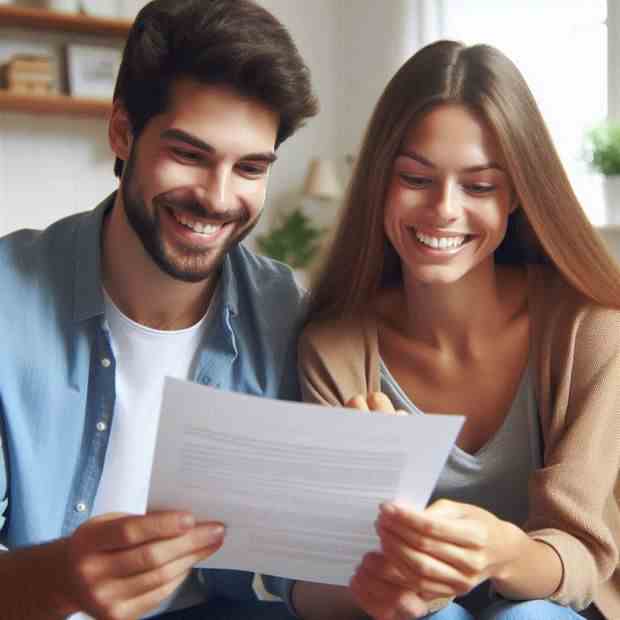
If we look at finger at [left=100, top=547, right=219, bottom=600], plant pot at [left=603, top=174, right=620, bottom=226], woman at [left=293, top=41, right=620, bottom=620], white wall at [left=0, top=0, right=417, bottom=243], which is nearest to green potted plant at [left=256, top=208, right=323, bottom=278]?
white wall at [left=0, top=0, right=417, bottom=243]

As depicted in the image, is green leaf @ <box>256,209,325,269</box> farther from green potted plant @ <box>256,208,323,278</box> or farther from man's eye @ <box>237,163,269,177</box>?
man's eye @ <box>237,163,269,177</box>

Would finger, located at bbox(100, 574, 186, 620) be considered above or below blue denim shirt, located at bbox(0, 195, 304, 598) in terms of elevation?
below

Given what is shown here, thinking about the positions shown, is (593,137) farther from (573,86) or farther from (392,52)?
(392,52)

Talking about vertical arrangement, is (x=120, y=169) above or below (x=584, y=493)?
above

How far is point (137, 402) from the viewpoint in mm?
1477

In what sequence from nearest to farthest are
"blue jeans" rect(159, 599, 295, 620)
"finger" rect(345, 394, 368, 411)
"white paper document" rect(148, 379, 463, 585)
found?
"white paper document" rect(148, 379, 463, 585), "finger" rect(345, 394, 368, 411), "blue jeans" rect(159, 599, 295, 620)

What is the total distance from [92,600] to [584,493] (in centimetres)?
66

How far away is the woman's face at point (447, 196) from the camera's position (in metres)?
1.39

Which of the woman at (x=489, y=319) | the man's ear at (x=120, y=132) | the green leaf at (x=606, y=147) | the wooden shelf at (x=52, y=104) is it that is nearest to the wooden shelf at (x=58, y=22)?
the wooden shelf at (x=52, y=104)

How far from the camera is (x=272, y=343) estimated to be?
5.14 feet

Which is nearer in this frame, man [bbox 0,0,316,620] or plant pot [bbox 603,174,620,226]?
man [bbox 0,0,316,620]

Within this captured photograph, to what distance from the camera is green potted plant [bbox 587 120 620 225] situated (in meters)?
3.00

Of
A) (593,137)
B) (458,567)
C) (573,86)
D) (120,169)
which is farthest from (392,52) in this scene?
(458,567)

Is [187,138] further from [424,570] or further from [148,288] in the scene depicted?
[424,570]
